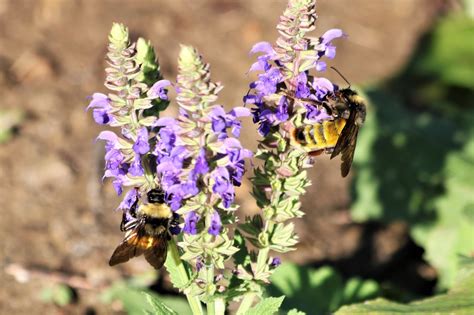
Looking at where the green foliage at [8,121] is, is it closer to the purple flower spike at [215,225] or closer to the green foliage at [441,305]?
the green foliage at [441,305]

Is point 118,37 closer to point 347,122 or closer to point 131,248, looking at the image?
point 131,248

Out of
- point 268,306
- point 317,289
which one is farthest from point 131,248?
point 317,289

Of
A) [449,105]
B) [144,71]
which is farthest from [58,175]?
[449,105]

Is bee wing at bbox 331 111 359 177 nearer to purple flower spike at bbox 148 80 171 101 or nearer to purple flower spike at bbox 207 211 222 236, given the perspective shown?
purple flower spike at bbox 207 211 222 236

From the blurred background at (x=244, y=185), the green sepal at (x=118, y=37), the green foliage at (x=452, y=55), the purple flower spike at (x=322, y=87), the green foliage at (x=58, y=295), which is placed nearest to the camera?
A: the green sepal at (x=118, y=37)

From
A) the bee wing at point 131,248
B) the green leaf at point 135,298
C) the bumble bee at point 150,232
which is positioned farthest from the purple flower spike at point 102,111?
the green leaf at point 135,298

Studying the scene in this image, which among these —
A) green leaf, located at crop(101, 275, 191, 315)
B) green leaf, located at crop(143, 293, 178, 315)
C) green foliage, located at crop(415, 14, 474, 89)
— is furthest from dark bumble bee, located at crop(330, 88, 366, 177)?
green foliage, located at crop(415, 14, 474, 89)

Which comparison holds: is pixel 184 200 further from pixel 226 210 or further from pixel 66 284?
pixel 66 284
